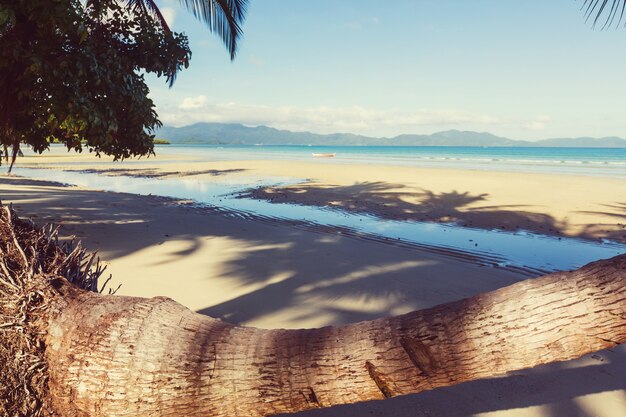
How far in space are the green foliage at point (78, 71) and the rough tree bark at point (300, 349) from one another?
4.12m

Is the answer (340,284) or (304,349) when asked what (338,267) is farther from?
(304,349)

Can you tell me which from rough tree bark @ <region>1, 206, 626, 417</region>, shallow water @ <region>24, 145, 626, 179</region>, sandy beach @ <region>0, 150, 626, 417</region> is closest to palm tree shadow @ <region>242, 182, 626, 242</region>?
sandy beach @ <region>0, 150, 626, 417</region>

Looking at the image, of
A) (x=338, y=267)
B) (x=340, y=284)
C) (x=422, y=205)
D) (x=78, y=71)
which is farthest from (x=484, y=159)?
(x=78, y=71)

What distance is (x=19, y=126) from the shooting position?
266 inches

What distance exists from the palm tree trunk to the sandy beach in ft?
5.39

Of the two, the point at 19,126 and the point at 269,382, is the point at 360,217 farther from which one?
the point at 269,382

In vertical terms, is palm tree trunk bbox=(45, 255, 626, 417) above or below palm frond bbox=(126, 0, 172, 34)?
below

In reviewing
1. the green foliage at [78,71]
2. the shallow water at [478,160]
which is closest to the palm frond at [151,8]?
the green foliage at [78,71]

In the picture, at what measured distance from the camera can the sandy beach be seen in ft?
10.5

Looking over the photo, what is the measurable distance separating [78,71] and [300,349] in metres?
6.04

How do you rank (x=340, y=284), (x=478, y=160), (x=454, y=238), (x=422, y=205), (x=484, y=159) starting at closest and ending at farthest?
(x=340, y=284) < (x=454, y=238) < (x=422, y=205) < (x=478, y=160) < (x=484, y=159)

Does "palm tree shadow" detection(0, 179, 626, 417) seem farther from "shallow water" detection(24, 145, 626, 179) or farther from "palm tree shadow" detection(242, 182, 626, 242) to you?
"shallow water" detection(24, 145, 626, 179)

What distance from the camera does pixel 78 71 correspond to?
5875 millimetres

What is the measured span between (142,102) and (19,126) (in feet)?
6.74
